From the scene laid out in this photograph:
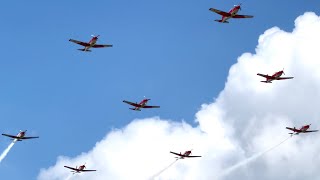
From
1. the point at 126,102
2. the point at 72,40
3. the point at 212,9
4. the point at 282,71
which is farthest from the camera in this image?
the point at 126,102

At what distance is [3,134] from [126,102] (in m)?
42.2

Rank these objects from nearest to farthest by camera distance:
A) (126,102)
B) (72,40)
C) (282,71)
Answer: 1. (72,40)
2. (282,71)
3. (126,102)

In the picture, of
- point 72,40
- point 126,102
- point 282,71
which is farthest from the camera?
point 126,102

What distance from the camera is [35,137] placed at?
652 feet

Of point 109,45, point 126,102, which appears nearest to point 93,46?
point 109,45

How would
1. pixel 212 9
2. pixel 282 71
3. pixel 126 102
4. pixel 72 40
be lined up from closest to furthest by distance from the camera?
pixel 212 9 → pixel 72 40 → pixel 282 71 → pixel 126 102

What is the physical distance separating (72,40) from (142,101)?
40.1 metres

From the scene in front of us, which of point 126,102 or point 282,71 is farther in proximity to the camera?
point 126,102

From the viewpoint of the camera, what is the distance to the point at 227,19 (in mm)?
161750

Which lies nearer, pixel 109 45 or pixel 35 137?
pixel 109 45

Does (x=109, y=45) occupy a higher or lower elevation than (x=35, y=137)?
higher

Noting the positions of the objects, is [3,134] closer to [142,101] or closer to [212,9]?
[142,101]

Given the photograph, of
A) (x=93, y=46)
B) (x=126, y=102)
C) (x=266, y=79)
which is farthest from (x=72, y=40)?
(x=266, y=79)

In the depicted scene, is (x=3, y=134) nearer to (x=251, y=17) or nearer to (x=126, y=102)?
(x=126, y=102)
